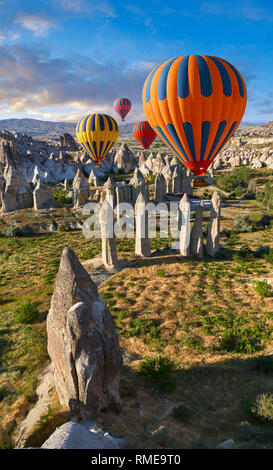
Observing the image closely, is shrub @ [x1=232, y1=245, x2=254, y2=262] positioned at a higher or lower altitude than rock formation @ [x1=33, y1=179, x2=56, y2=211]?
lower

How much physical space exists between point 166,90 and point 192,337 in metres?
20.3

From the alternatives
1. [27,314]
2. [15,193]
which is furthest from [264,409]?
[15,193]

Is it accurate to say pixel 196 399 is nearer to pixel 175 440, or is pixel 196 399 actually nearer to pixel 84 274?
pixel 175 440

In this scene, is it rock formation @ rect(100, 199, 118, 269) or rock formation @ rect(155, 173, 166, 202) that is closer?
rock formation @ rect(100, 199, 118, 269)

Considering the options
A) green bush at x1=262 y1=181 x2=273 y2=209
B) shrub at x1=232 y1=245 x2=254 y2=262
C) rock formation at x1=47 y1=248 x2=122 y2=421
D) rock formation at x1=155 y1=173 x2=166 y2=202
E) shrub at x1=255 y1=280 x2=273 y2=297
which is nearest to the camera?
rock formation at x1=47 y1=248 x2=122 y2=421

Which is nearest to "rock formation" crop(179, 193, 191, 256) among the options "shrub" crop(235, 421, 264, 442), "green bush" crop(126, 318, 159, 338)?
"green bush" crop(126, 318, 159, 338)

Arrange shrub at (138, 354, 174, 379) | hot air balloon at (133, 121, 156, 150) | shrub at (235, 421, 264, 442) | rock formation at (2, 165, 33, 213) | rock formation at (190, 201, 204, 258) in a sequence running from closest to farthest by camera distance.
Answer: shrub at (235, 421, 264, 442), shrub at (138, 354, 174, 379), rock formation at (190, 201, 204, 258), rock formation at (2, 165, 33, 213), hot air balloon at (133, 121, 156, 150)

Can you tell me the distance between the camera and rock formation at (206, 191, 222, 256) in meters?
27.7

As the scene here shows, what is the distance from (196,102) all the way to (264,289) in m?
17.6

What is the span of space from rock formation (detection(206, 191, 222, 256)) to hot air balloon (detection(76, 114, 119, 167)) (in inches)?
1254

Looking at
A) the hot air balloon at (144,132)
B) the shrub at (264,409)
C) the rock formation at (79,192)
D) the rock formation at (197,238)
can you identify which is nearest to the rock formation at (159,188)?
the rock formation at (79,192)

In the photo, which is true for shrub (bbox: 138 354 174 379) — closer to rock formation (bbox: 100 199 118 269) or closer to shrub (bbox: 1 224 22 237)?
rock formation (bbox: 100 199 118 269)

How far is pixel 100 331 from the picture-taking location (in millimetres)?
9688

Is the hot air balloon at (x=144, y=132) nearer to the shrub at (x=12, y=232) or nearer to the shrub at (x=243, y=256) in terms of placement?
the shrub at (x=12, y=232)
